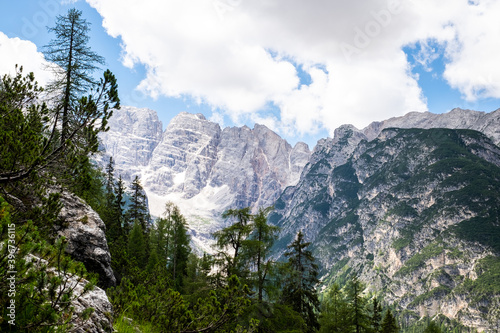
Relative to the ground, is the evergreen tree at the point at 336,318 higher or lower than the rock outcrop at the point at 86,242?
lower

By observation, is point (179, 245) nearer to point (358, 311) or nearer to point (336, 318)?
point (336, 318)

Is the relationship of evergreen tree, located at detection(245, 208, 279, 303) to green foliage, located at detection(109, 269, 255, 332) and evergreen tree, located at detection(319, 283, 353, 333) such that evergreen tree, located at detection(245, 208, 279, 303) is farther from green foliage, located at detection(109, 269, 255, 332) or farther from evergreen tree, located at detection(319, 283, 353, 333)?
evergreen tree, located at detection(319, 283, 353, 333)

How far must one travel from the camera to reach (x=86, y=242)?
12.9 meters

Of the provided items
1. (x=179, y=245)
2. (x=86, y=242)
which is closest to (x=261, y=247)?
(x=86, y=242)

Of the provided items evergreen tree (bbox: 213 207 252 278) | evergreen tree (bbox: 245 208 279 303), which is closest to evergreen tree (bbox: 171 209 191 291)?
evergreen tree (bbox: 213 207 252 278)

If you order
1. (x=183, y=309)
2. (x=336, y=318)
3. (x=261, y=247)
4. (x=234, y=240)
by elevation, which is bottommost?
(x=336, y=318)

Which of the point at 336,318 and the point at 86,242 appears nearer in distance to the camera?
the point at 86,242

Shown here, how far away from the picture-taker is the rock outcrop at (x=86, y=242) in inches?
485

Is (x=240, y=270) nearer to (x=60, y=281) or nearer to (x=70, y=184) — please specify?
(x=70, y=184)

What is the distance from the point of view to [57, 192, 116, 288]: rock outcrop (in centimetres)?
1233

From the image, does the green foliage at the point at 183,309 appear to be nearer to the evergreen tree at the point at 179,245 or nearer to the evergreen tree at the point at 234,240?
the evergreen tree at the point at 234,240

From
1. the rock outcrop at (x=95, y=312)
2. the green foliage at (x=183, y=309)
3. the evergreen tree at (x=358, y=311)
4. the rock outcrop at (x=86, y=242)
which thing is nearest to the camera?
the rock outcrop at (x=95, y=312)

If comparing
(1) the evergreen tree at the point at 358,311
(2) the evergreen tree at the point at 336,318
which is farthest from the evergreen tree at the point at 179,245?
(1) the evergreen tree at the point at 358,311

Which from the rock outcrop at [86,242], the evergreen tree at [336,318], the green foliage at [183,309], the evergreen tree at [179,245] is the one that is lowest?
the evergreen tree at [336,318]
